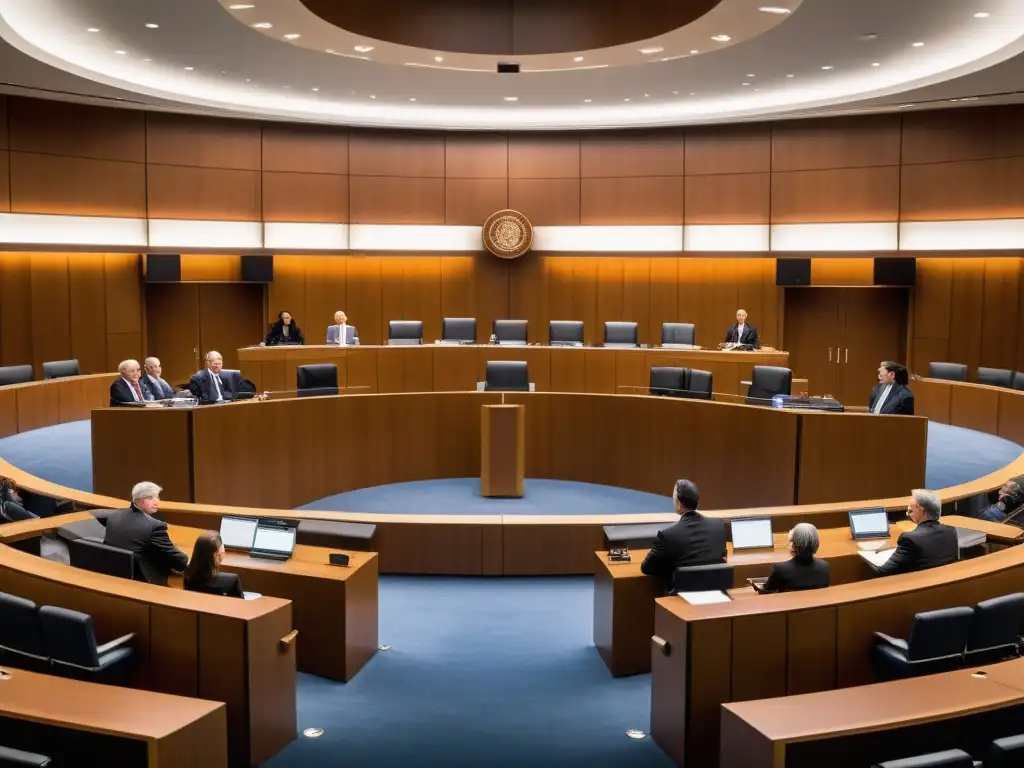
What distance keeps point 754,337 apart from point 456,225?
5.54 metres

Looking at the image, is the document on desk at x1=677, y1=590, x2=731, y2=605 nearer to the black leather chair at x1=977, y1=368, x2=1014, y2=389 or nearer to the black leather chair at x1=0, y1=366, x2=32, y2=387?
the black leather chair at x1=977, y1=368, x2=1014, y2=389

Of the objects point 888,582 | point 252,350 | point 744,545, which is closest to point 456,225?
point 252,350

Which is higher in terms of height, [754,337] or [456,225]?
[456,225]

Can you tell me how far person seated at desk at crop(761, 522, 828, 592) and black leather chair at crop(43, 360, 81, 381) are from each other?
9.54m

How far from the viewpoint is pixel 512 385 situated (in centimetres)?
968

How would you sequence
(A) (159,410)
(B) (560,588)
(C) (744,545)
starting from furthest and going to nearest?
(A) (159,410) → (B) (560,588) → (C) (744,545)

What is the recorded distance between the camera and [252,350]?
9.63 metres

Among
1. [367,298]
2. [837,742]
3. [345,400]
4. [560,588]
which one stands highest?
[367,298]

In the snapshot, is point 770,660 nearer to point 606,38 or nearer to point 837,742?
point 837,742

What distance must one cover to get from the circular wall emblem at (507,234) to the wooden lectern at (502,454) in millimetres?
5630

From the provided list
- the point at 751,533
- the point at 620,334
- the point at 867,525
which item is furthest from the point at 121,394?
the point at 867,525

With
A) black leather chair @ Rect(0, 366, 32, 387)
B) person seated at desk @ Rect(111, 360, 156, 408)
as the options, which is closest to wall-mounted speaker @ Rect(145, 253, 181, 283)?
black leather chair @ Rect(0, 366, 32, 387)

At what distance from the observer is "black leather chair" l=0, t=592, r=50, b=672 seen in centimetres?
392

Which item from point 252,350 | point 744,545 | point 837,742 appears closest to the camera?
point 837,742
